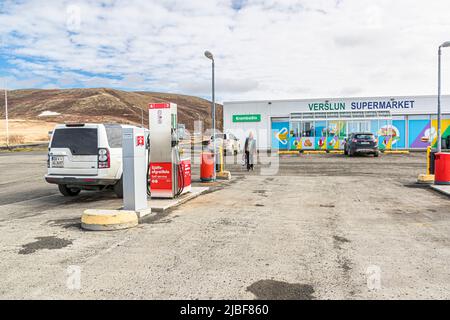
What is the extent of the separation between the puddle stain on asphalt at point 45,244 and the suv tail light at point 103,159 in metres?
3.35

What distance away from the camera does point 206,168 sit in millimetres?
14367

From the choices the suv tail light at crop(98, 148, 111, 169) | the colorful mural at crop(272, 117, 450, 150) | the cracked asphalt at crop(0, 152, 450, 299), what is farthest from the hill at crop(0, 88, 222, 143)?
the cracked asphalt at crop(0, 152, 450, 299)

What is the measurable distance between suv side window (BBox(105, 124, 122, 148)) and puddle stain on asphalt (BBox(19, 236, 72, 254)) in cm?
382

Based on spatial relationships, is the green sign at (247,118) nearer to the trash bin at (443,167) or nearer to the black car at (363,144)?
the black car at (363,144)

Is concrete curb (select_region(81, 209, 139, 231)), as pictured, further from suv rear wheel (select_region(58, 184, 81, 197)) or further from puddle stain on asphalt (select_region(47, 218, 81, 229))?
suv rear wheel (select_region(58, 184, 81, 197))

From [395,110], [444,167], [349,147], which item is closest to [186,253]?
[444,167]

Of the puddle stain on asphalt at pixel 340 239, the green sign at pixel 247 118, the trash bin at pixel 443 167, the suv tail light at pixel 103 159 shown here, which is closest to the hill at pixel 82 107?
the green sign at pixel 247 118

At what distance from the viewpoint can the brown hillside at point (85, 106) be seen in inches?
4951

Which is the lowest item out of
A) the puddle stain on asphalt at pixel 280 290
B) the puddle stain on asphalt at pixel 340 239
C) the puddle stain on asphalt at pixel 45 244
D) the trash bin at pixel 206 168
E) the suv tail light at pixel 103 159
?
the puddle stain on asphalt at pixel 280 290

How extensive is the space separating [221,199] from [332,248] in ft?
16.4

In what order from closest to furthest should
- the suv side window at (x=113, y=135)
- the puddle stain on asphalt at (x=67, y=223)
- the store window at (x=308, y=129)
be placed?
1. the puddle stain on asphalt at (x=67, y=223)
2. the suv side window at (x=113, y=135)
3. the store window at (x=308, y=129)

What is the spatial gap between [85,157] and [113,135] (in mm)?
886

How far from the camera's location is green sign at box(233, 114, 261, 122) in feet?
123

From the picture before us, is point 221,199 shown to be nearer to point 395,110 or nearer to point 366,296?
point 366,296
